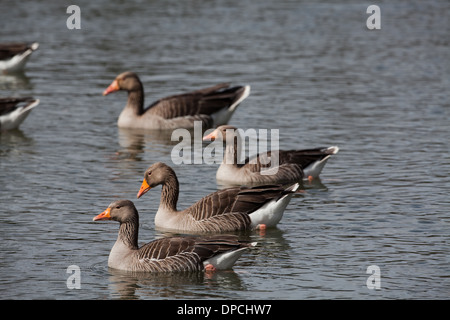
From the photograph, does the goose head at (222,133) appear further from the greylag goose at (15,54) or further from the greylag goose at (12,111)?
the greylag goose at (15,54)

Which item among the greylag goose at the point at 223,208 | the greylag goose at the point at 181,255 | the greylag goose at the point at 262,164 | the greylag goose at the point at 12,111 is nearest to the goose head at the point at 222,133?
the greylag goose at the point at 262,164

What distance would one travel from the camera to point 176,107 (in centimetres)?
2328

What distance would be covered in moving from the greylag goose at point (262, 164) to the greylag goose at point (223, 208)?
2530 mm

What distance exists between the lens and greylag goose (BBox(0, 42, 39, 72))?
28922mm

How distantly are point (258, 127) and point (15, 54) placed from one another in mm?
10265

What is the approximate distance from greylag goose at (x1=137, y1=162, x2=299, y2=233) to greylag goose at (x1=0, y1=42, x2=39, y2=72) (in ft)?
48.8

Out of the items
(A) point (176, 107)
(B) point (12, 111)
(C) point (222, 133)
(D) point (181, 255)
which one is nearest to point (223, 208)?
(D) point (181, 255)

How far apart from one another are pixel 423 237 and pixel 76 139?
9.82 m

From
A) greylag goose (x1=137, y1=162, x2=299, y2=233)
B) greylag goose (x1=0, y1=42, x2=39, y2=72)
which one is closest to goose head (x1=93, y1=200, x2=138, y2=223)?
greylag goose (x1=137, y1=162, x2=299, y2=233)

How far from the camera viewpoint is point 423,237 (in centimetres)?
1437

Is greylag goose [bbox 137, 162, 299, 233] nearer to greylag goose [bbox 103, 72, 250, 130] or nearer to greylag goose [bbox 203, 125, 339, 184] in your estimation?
greylag goose [bbox 203, 125, 339, 184]

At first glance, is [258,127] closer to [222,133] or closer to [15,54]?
[222,133]
